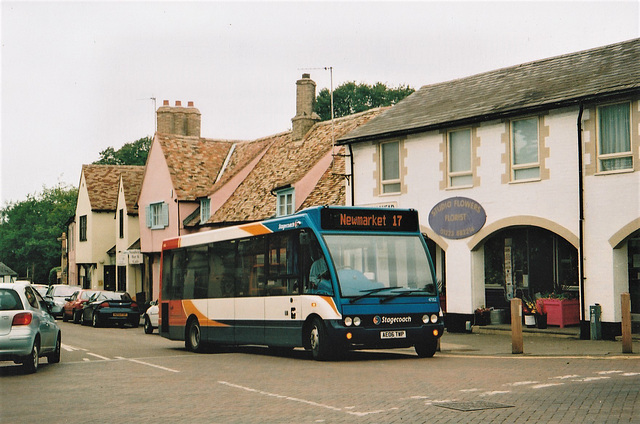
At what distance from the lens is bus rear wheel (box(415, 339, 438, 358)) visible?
16.8 meters

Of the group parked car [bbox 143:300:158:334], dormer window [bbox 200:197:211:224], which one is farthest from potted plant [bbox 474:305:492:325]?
dormer window [bbox 200:197:211:224]

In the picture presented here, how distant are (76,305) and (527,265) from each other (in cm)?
2310

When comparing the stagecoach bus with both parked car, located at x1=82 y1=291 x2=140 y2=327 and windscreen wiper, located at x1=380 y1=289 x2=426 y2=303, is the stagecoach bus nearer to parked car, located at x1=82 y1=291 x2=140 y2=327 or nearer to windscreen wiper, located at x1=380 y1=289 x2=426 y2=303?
windscreen wiper, located at x1=380 y1=289 x2=426 y2=303

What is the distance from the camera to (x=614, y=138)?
2086 cm

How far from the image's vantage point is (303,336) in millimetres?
16641

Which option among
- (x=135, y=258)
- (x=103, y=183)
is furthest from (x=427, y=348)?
(x=103, y=183)

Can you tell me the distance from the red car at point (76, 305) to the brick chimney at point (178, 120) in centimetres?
1227

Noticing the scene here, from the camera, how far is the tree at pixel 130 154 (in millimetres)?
81188

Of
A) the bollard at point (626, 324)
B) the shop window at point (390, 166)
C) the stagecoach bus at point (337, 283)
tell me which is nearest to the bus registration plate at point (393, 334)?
the stagecoach bus at point (337, 283)

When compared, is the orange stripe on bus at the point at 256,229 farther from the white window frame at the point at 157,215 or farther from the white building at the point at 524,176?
the white window frame at the point at 157,215

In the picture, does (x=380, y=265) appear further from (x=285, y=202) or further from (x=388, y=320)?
(x=285, y=202)

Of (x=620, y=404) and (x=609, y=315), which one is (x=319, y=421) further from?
(x=609, y=315)

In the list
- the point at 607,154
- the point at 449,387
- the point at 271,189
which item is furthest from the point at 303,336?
the point at 271,189

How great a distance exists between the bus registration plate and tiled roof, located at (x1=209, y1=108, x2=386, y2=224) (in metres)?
17.4
